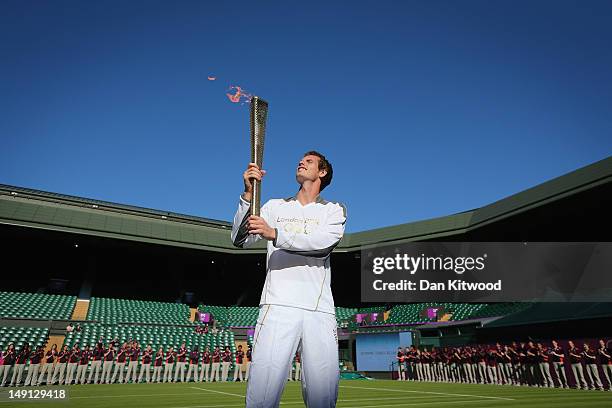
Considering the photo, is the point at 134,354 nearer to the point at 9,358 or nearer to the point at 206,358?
the point at 206,358

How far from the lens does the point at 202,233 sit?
3369 cm

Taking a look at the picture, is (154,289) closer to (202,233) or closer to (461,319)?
(202,233)

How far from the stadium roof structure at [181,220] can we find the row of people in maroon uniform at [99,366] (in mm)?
9481

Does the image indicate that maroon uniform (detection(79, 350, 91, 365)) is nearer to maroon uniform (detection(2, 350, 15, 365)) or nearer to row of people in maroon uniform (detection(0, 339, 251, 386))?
row of people in maroon uniform (detection(0, 339, 251, 386))

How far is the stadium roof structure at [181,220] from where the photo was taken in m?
23.4

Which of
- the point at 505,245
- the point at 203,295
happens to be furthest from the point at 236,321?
the point at 505,245

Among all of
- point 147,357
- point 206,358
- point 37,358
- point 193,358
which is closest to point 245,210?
point 37,358

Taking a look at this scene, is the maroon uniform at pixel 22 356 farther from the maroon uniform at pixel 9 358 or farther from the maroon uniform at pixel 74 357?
the maroon uniform at pixel 74 357

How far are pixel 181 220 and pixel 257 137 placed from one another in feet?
114

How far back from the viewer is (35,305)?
92.5 ft

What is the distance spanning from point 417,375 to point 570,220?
12562mm

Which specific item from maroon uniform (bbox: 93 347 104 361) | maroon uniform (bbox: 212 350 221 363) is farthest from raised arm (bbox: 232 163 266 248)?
maroon uniform (bbox: 212 350 221 363)

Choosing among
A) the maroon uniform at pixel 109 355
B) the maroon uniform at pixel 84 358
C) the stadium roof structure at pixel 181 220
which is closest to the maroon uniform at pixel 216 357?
the maroon uniform at pixel 109 355

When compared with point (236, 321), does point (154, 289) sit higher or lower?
higher
